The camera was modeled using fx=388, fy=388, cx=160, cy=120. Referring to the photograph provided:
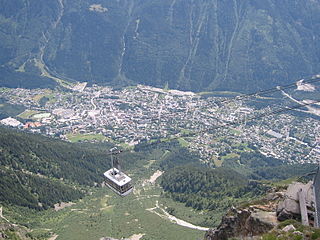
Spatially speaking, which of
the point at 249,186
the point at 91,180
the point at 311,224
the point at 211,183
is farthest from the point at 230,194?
the point at 311,224

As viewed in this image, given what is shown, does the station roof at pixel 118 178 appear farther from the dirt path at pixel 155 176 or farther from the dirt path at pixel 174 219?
the dirt path at pixel 155 176

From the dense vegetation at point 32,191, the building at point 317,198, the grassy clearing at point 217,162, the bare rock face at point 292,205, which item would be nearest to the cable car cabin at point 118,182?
the bare rock face at point 292,205

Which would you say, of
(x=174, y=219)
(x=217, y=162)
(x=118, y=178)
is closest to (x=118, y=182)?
(x=118, y=178)

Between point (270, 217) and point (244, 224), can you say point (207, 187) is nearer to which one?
point (244, 224)

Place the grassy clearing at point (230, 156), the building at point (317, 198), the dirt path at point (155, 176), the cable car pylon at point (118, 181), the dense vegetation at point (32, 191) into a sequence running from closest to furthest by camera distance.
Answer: the building at point (317, 198) → the cable car pylon at point (118, 181) → the dense vegetation at point (32, 191) → the dirt path at point (155, 176) → the grassy clearing at point (230, 156)

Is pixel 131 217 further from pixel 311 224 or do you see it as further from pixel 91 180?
pixel 311 224

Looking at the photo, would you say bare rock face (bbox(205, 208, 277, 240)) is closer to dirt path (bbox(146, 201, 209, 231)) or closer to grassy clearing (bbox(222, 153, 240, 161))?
dirt path (bbox(146, 201, 209, 231))

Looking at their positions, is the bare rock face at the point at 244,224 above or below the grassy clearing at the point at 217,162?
above
